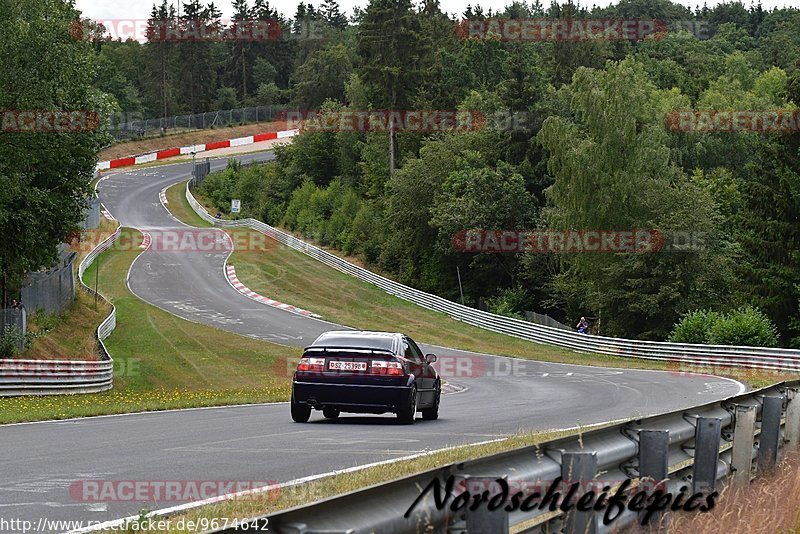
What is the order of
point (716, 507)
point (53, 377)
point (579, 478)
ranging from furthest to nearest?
point (53, 377)
point (716, 507)
point (579, 478)

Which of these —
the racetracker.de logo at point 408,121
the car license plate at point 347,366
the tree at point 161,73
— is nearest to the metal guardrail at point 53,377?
the car license plate at point 347,366

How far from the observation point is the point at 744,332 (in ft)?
152

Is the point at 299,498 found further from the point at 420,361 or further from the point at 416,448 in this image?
the point at 420,361

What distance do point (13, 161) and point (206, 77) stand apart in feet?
423

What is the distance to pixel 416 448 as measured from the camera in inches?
524

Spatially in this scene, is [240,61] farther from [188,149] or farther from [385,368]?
[385,368]

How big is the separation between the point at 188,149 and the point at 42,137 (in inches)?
4258

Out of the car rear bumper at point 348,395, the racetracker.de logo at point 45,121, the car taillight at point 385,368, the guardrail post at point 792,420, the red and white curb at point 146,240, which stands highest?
the racetracker.de logo at point 45,121

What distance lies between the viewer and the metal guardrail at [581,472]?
4379 millimetres

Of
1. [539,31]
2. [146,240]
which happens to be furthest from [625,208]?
[539,31]

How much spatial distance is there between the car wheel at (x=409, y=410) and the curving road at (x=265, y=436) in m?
0.27

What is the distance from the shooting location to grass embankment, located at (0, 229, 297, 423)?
26000mm

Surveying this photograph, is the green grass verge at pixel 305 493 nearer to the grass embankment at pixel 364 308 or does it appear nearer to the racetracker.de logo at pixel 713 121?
the grass embankment at pixel 364 308

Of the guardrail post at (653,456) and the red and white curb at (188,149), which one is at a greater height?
the guardrail post at (653,456)
